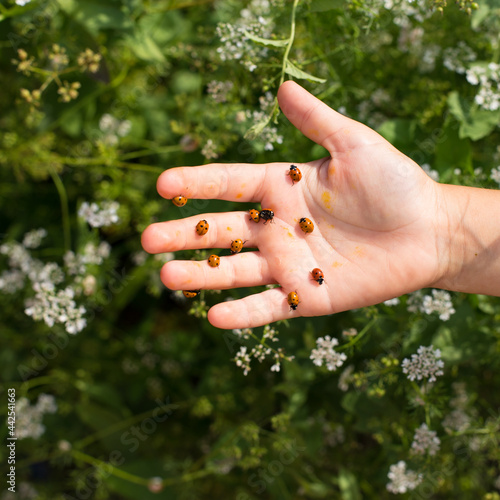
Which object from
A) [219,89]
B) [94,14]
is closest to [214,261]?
[219,89]

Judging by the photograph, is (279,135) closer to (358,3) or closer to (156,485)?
(358,3)

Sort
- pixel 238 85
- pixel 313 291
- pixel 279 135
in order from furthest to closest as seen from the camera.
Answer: pixel 238 85 → pixel 279 135 → pixel 313 291

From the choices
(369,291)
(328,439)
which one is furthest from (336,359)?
(328,439)

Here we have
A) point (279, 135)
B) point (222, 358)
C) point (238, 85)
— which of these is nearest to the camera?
point (279, 135)

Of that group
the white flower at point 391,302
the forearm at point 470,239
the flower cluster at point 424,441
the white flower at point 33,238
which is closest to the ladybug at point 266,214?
the white flower at point 391,302

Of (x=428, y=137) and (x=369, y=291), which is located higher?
(x=428, y=137)

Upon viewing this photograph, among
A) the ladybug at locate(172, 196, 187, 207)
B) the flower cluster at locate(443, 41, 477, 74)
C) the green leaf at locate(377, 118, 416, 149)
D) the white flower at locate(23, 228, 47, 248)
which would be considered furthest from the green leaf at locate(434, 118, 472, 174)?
the white flower at locate(23, 228, 47, 248)

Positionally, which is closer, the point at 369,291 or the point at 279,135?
the point at 369,291

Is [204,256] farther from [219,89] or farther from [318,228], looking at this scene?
[219,89]
